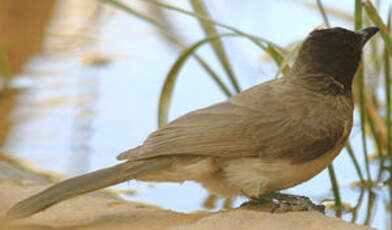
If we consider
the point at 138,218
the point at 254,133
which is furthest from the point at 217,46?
the point at 138,218

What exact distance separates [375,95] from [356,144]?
68cm

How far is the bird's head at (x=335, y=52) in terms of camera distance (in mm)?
5148

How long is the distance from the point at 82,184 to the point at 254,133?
1002 millimetres

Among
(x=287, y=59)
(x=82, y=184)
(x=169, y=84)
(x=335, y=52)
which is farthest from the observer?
(x=169, y=84)

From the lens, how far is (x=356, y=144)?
7008mm

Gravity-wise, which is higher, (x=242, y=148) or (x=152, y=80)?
(x=152, y=80)

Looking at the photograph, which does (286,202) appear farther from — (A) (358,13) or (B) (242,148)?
(A) (358,13)

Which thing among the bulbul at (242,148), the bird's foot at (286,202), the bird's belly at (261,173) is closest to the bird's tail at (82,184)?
the bulbul at (242,148)

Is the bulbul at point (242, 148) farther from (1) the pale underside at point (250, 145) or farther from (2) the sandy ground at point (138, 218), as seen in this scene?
(2) the sandy ground at point (138, 218)

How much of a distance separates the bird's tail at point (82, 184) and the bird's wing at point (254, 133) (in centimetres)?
7

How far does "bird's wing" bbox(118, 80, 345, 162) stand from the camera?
15.3 feet

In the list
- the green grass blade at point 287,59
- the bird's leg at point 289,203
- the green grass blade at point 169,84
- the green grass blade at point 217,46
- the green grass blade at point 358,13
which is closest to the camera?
the bird's leg at point 289,203

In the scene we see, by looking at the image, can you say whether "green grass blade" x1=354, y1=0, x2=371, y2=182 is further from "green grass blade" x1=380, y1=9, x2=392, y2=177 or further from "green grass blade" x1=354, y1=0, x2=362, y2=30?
"green grass blade" x1=380, y1=9, x2=392, y2=177

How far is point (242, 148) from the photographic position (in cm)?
467
